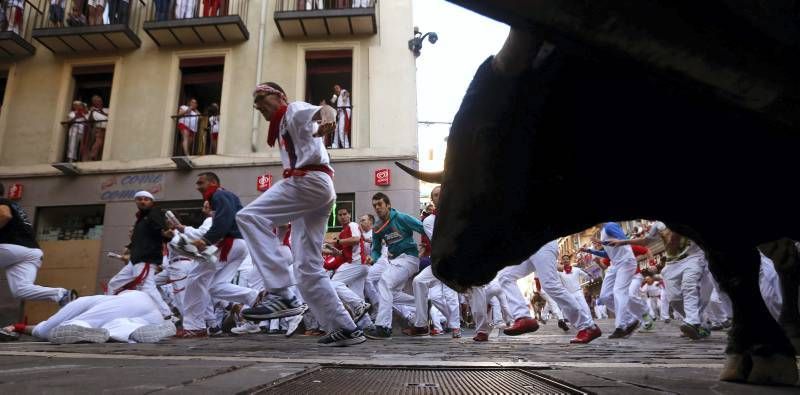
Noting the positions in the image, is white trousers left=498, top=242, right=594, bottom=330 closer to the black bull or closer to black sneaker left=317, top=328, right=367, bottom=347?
black sneaker left=317, top=328, right=367, bottom=347

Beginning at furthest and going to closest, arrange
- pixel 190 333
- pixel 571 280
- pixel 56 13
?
pixel 56 13 → pixel 571 280 → pixel 190 333

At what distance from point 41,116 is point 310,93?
694 centimetres

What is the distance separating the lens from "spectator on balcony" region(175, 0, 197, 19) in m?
13.7

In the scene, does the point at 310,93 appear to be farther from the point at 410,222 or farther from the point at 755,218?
the point at 755,218

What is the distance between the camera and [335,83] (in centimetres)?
1502

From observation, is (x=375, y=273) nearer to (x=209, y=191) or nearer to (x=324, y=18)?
(x=209, y=191)

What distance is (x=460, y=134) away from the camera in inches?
75.1

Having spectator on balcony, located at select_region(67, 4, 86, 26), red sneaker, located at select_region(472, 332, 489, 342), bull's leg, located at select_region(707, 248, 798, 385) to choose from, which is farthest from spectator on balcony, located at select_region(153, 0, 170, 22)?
bull's leg, located at select_region(707, 248, 798, 385)

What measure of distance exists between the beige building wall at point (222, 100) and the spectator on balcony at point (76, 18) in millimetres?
821

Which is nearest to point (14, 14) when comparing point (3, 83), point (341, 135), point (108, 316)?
point (3, 83)

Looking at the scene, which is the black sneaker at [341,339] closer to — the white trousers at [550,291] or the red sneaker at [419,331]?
the white trousers at [550,291]

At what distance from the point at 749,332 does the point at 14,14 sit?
57.6 ft

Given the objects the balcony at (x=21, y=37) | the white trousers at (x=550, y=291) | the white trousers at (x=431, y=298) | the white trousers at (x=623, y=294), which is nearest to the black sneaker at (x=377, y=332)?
the white trousers at (x=431, y=298)

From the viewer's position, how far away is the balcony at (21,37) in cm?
1357
